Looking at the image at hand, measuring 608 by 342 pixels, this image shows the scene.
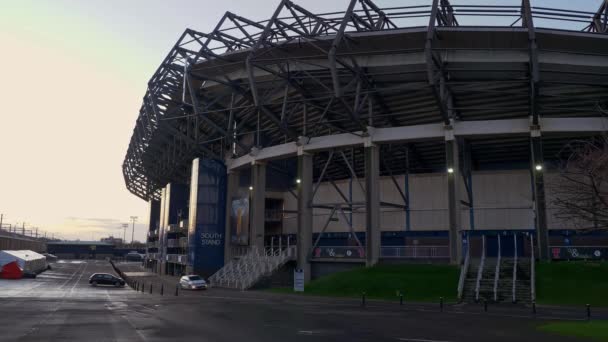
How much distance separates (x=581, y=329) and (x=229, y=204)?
39.3m

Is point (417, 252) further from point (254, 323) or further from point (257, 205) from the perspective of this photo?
point (254, 323)

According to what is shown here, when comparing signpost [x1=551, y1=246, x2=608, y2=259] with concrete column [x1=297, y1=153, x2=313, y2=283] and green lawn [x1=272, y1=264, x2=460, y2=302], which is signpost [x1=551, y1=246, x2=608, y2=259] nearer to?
green lawn [x1=272, y1=264, x2=460, y2=302]

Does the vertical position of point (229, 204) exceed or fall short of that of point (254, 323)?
it exceeds it

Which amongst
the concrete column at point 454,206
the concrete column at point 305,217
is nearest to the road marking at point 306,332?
the concrete column at point 454,206

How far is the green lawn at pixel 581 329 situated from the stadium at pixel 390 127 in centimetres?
990

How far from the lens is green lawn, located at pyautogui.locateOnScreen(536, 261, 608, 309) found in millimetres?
26312

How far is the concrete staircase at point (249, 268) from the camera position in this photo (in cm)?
4092

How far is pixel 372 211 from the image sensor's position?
1512 inches

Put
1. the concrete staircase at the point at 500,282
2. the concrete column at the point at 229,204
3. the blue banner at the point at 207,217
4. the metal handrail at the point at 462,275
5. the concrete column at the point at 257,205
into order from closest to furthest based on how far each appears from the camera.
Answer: the concrete staircase at the point at 500,282 → the metal handrail at the point at 462,275 → the concrete column at the point at 257,205 → the blue banner at the point at 207,217 → the concrete column at the point at 229,204

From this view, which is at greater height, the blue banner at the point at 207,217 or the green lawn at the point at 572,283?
the blue banner at the point at 207,217

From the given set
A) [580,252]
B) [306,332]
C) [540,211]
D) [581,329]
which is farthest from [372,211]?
[306,332]

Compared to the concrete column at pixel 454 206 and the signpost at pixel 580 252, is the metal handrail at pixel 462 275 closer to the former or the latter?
the concrete column at pixel 454 206

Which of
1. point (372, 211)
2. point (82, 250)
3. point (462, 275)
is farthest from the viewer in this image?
point (82, 250)

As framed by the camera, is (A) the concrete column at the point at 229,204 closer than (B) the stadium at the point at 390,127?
No
